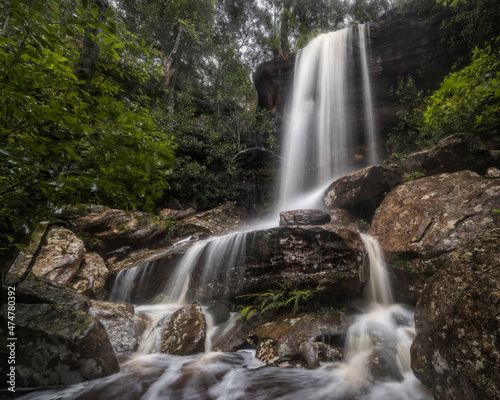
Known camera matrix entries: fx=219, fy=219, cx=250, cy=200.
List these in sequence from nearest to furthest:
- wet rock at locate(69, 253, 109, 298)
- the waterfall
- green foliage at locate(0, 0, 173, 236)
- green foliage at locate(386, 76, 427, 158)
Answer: green foliage at locate(0, 0, 173, 236), wet rock at locate(69, 253, 109, 298), green foliage at locate(386, 76, 427, 158), the waterfall

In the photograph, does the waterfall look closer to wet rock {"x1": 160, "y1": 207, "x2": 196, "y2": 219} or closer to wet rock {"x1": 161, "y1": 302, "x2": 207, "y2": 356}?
wet rock {"x1": 160, "y1": 207, "x2": 196, "y2": 219}

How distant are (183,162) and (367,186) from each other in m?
9.21

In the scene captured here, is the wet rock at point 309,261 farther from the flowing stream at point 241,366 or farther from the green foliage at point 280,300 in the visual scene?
the flowing stream at point 241,366

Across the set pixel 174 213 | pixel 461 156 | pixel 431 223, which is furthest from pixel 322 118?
pixel 431 223

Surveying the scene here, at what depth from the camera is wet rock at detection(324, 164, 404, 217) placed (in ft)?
23.6

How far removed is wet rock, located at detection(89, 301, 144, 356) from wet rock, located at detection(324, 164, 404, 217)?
6.99 m

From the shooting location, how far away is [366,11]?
804 inches

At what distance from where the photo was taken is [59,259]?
5562 millimetres

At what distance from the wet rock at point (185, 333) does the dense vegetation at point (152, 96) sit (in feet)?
8.22

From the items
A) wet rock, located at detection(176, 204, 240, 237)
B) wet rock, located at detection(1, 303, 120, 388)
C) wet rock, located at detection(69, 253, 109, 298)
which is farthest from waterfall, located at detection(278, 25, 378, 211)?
wet rock, located at detection(1, 303, 120, 388)

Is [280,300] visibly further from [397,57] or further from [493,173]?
[397,57]

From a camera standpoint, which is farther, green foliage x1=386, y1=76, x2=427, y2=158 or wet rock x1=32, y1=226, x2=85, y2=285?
green foliage x1=386, y1=76, x2=427, y2=158

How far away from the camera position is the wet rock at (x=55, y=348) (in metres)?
2.53

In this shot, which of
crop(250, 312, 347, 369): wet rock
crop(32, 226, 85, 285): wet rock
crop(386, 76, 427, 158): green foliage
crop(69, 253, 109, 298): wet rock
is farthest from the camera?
crop(386, 76, 427, 158): green foliage
